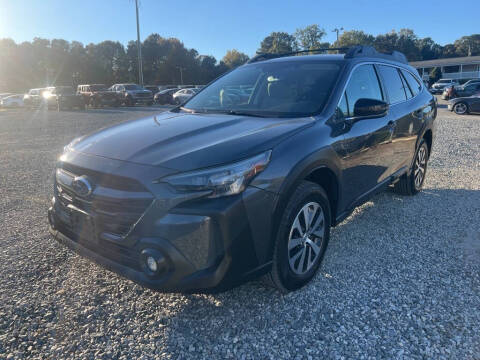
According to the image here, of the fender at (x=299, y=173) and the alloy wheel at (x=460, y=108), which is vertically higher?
the alloy wheel at (x=460, y=108)

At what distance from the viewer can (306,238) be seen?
283cm

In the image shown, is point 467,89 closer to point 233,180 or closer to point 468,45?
point 233,180

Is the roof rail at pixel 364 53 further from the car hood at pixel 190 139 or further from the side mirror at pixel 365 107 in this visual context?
the car hood at pixel 190 139

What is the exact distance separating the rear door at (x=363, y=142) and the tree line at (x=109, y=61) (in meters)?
53.7

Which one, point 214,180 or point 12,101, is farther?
point 12,101

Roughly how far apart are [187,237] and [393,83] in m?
3.41

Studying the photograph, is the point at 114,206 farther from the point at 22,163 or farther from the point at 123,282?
the point at 22,163

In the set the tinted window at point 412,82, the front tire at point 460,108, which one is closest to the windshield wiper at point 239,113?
the tinted window at point 412,82

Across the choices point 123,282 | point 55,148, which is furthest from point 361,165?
point 55,148

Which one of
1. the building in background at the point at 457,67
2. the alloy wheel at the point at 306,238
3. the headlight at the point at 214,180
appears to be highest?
the building in background at the point at 457,67

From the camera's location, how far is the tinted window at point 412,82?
16.0 feet

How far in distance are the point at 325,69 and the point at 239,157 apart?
5.78 ft

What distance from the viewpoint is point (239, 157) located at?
2.27 metres

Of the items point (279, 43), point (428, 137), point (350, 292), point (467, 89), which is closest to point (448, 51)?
point (279, 43)
